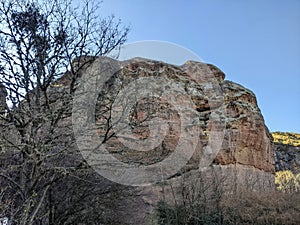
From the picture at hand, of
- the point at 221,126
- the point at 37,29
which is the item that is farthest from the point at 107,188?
the point at 221,126

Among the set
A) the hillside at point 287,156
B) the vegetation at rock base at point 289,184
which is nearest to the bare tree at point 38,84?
the vegetation at rock base at point 289,184

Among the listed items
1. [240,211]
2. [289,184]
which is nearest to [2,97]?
[240,211]

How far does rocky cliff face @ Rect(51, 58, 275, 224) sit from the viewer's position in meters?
5.71

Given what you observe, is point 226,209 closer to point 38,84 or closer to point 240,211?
point 240,211

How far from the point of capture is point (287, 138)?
1945 centimetres

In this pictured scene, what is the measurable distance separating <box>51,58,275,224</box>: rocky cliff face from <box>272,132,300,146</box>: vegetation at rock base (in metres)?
7.02

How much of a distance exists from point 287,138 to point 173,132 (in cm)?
1245

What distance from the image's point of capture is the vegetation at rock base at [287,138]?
1847 centimetres

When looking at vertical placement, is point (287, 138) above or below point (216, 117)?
above

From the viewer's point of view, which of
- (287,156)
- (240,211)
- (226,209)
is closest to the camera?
(240,211)

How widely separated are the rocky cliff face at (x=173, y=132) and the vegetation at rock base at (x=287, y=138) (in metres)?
7.02

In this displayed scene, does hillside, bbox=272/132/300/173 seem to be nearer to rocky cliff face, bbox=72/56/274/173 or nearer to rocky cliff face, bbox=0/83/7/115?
rocky cliff face, bbox=72/56/274/173

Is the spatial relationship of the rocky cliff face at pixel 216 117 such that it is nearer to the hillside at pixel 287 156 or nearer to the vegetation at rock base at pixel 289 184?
the vegetation at rock base at pixel 289 184

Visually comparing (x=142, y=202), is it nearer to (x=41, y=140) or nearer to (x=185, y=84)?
(x=41, y=140)
